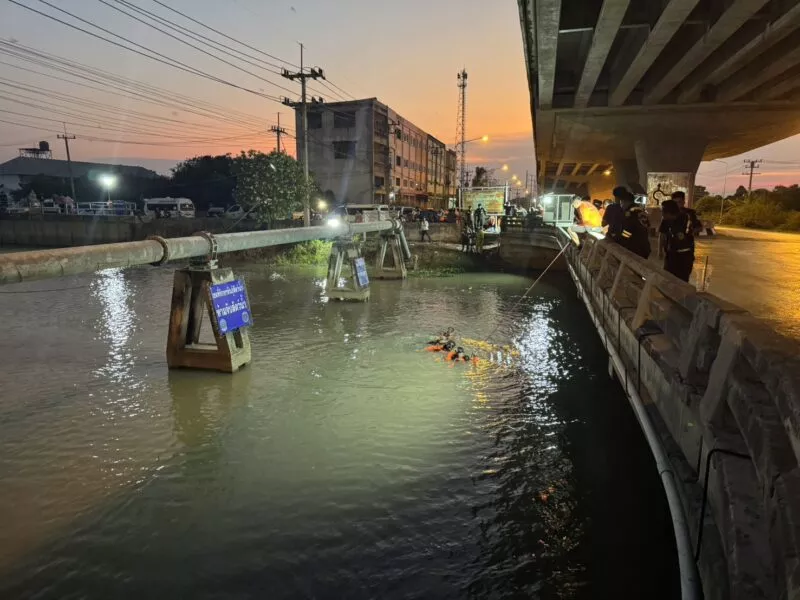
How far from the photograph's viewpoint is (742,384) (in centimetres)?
252

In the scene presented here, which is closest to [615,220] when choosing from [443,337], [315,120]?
[443,337]

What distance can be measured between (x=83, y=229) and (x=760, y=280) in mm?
47586

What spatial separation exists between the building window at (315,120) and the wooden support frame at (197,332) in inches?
1876

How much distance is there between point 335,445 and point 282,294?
13468 mm

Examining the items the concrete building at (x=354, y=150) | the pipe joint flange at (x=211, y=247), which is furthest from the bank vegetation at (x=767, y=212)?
the pipe joint flange at (x=211, y=247)

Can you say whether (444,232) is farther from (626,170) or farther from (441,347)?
(441,347)

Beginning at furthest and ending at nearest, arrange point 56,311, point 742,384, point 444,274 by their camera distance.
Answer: point 444,274
point 56,311
point 742,384

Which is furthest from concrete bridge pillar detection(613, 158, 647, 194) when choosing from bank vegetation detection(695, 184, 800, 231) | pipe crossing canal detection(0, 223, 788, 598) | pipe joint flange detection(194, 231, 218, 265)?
pipe joint flange detection(194, 231, 218, 265)

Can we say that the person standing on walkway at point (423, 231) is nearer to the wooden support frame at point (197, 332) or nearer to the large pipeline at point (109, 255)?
the large pipeline at point (109, 255)

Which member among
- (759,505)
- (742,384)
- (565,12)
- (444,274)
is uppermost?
(565,12)

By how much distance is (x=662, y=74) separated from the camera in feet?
49.4

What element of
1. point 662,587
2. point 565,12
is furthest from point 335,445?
point 565,12

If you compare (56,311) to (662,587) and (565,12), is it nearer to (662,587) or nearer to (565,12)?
(565,12)

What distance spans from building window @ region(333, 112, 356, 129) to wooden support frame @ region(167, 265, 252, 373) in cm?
4659
